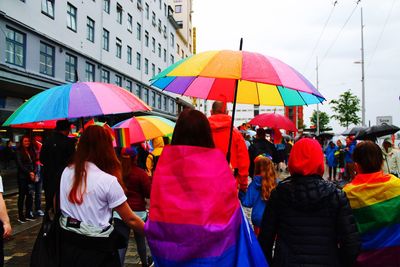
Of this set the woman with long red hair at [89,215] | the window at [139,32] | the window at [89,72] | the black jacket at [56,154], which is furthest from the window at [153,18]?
the woman with long red hair at [89,215]

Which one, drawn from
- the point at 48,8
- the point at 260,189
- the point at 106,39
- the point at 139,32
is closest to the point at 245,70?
the point at 260,189

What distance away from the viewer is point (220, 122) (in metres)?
4.64

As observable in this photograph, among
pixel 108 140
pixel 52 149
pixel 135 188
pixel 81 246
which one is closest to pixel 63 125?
pixel 52 149

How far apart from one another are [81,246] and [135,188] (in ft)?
5.99

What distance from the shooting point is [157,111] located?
132 ft

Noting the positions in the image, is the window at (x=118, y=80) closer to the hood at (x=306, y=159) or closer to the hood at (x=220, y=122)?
the hood at (x=220, y=122)

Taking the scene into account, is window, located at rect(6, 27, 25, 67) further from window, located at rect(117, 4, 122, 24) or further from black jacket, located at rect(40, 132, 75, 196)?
window, located at rect(117, 4, 122, 24)

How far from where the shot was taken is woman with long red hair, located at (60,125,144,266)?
8.95 ft

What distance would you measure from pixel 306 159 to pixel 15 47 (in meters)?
17.0

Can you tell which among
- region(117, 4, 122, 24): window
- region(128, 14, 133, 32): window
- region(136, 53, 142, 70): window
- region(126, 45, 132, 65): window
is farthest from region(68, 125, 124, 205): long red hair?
region(136, 53, 142, 70): window

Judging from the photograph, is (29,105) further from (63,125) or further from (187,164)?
(187,164)

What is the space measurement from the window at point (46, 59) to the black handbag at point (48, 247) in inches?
691

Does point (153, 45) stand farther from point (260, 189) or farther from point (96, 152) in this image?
point (96, 152)

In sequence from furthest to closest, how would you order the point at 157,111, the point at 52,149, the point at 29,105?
the point at 157,111
the point at 52,149
the point at 29,105
